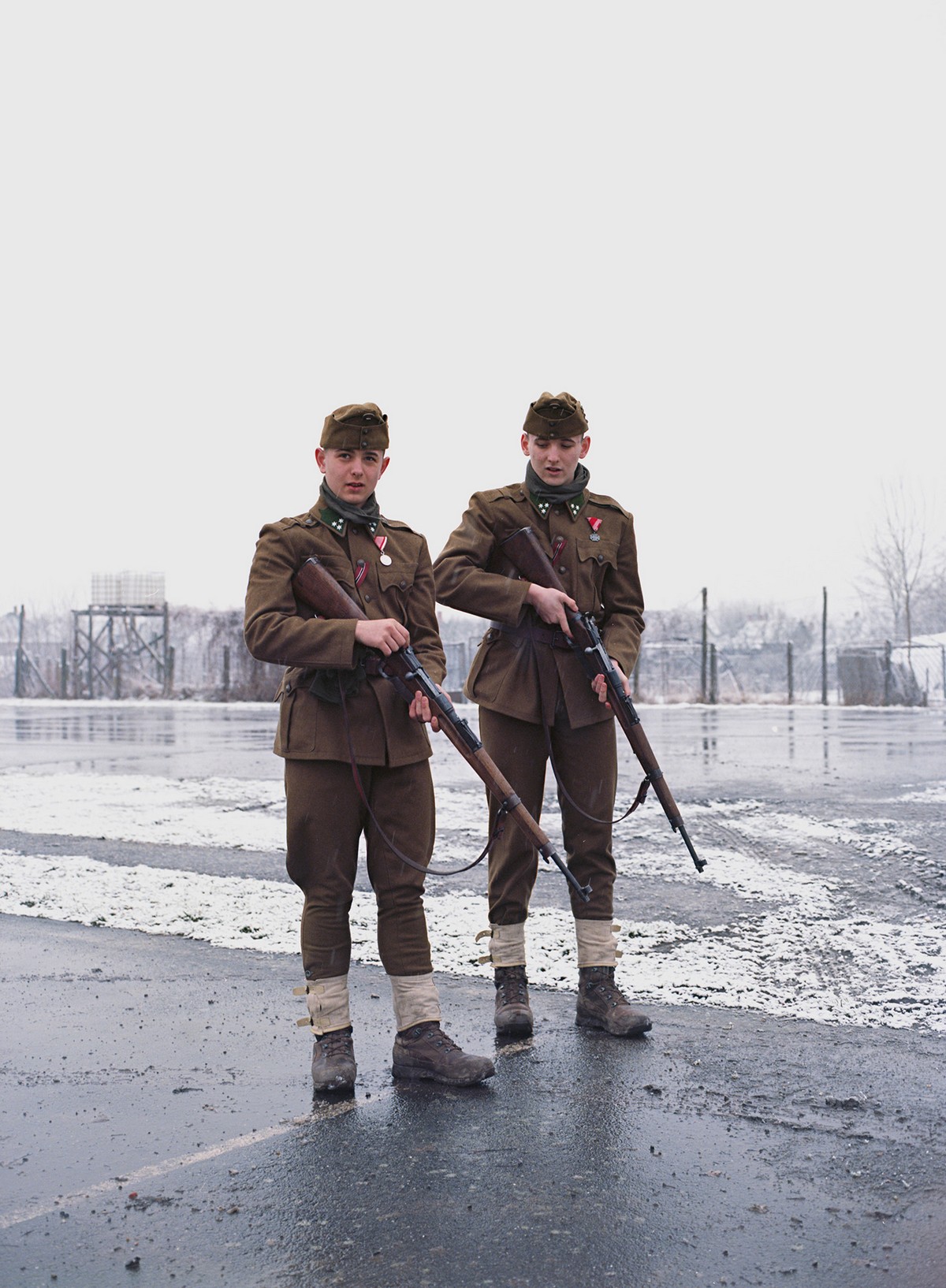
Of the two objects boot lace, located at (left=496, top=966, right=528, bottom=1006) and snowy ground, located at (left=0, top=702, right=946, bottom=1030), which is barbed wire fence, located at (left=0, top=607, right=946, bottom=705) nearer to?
snowy ground, located at (left=0, top=702, right=946, bottom=1030)

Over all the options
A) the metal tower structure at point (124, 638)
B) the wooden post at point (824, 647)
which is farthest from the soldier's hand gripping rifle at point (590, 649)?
the metal tower structure at point (124, 638)

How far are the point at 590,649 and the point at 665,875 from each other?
301 cm

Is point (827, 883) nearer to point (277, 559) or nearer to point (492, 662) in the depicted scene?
point (492, 662)

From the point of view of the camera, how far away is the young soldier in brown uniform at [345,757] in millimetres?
3689

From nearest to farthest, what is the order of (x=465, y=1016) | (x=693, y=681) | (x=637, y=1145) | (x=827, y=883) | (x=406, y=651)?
(x=637, y=1145) → (x=406, y=651) → (x=465, y=1016) → (x=827, y=883) → (x=693, y=681)

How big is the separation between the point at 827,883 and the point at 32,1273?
483cm

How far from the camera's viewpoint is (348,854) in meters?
3.80

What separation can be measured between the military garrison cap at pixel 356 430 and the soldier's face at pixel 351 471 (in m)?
0.02

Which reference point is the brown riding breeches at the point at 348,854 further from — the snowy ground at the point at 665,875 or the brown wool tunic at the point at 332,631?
the snowy ground at the point at 665,875

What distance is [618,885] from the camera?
6.64 metres

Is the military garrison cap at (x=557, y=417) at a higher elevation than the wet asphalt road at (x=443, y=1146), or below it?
higher

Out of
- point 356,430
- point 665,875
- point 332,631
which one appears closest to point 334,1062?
point 332,631

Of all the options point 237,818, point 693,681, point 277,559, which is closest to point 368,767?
point 277,559

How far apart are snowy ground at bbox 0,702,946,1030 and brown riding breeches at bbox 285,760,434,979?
1.13 m
